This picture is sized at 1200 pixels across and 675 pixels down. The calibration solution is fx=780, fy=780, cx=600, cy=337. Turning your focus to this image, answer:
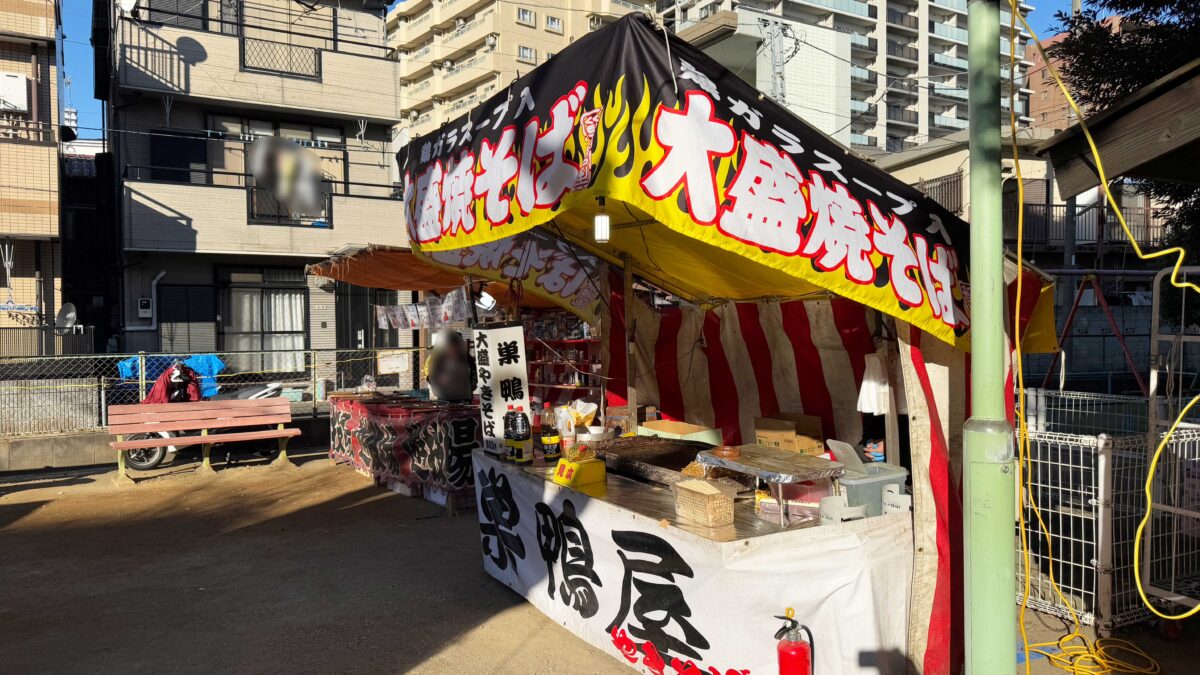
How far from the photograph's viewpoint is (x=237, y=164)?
20062 mm

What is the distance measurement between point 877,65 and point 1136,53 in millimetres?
55675

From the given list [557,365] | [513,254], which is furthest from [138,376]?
[513,254]

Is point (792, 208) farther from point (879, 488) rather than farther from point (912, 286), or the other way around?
point (879, 488)

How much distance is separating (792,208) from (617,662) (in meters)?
3.18

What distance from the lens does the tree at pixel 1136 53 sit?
11.3 metres

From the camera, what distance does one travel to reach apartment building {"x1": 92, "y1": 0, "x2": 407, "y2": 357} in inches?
736

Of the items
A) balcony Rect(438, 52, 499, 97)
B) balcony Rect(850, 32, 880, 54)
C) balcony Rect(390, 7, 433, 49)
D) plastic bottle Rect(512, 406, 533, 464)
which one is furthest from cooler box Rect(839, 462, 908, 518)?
balcony Rect(850, 32, 880, 54)

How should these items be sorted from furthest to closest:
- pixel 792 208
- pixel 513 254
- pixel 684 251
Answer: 1. pixel 513 254
2. pixel 684 251
3. pixel 792 208

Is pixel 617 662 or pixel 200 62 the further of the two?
pixel 200 62

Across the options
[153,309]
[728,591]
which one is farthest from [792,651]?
[153,309]

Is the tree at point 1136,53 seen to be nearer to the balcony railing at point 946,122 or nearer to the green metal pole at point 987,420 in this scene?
the green metal pole at point 987,420

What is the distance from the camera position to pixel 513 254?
9.12 metres

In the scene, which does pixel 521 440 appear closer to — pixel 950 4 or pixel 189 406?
pixel 189 406

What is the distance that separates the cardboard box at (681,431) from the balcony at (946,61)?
68.3 m
